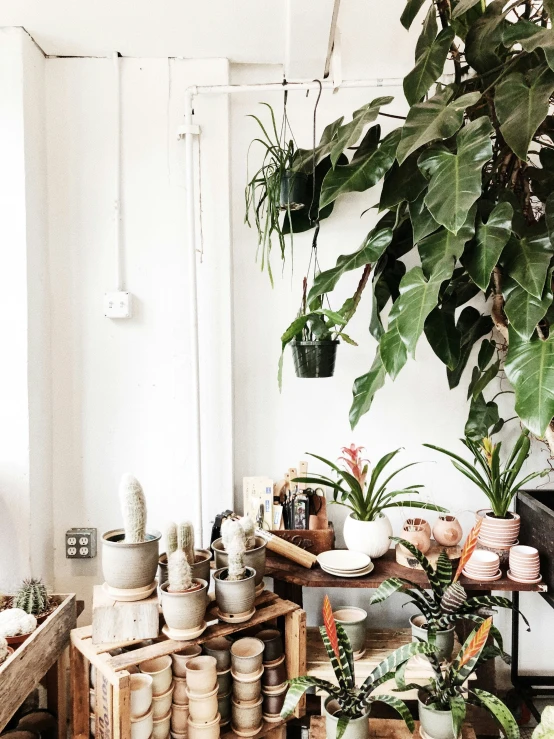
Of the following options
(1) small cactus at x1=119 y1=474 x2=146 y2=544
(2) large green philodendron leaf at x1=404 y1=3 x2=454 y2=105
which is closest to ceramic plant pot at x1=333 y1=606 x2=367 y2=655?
(1) small cactus at x1=119 y1=474 x2=146 y2=544

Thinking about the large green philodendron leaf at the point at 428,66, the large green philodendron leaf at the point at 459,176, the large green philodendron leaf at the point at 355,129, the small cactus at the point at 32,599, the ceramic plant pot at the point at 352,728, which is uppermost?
the large green philodendron leaf at the point at 428,66

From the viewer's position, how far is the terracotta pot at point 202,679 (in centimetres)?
155

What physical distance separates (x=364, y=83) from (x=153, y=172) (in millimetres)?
852

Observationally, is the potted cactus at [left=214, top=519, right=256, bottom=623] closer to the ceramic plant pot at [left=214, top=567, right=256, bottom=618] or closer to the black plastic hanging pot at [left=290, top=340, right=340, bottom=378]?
the ceramic plant pot at [left=214, top=567, right=256, bottom=618]

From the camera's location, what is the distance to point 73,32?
6.68 ft

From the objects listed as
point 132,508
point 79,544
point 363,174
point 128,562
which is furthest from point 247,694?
point 363,174

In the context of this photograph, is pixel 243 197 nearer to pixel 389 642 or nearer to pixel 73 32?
pixel 73 32

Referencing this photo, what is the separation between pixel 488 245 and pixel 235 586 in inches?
43.2

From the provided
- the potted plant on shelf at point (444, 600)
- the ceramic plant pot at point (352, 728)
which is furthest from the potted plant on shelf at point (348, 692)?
the potted plant on shelf at point (444, 600)

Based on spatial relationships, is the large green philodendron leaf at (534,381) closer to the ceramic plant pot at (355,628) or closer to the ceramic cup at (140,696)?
the ceramic plant pot at (355,628)

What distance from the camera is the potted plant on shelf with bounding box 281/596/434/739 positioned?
1338 millimetres

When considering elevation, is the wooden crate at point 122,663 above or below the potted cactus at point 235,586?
below

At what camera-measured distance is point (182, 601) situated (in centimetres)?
150

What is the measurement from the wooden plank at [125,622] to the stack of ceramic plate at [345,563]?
595 mm
